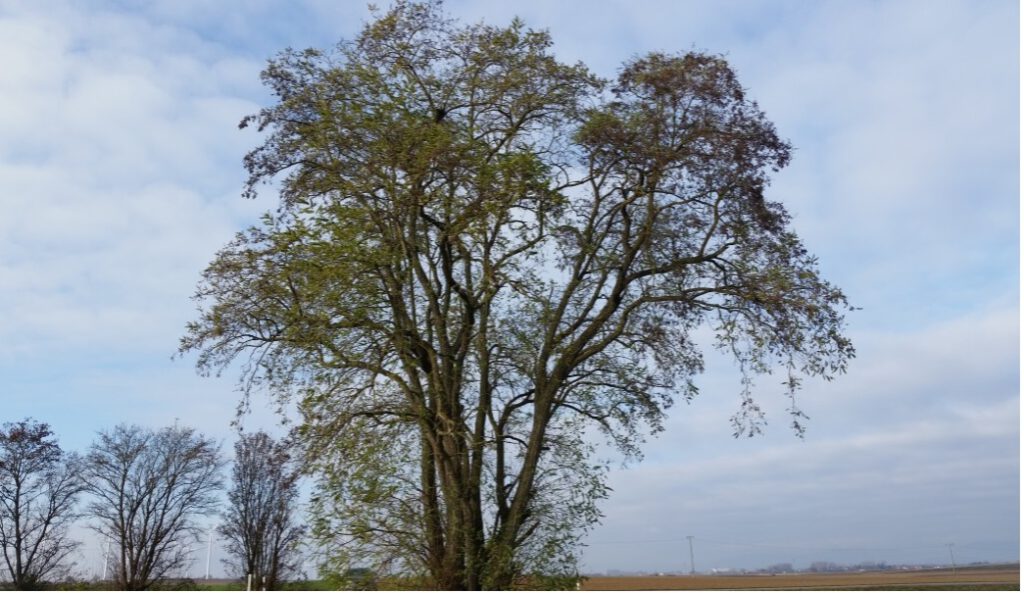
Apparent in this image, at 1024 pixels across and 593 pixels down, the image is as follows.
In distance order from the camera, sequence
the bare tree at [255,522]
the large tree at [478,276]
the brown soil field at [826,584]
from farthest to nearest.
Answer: the bare tree at [255,522]
the brown soil field at [826,584]
the large tree at [478,276]

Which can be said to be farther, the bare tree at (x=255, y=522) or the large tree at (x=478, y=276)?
the bare tree at (x=255, y=522)

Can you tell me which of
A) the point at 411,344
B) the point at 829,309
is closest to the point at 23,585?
the point at 411,344

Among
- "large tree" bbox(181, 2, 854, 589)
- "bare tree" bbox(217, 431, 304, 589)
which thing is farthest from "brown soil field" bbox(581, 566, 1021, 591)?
"bare tree" bbox(217, 431, 304, 589)

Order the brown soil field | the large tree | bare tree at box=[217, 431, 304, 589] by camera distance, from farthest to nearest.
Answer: bare tree at box=[217, 431, 304, 589]
the brown soil field
the large tree

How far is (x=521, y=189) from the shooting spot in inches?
666

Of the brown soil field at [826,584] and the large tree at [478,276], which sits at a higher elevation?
the large tree at [478,276]

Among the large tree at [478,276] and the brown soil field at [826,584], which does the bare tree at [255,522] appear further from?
the large tree at [478,276]

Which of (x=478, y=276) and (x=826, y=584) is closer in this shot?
(x=478, y=276)

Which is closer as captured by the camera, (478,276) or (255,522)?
(478,276)

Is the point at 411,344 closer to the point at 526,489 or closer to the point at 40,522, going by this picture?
the point at 526,489

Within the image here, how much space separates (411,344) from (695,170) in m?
6.65

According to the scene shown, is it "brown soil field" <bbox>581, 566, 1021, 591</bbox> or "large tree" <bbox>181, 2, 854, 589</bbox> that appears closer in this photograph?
"large tree" <bbox>181, 2, 854, 589</bbox>

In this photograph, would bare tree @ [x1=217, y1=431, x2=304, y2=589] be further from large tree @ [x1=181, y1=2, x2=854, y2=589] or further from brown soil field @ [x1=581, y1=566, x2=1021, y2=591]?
large tree @ [x1=181, y1=2, x2=854, y2=589]

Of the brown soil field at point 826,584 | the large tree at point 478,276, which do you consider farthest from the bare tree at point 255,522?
the large tree at point 478,276
